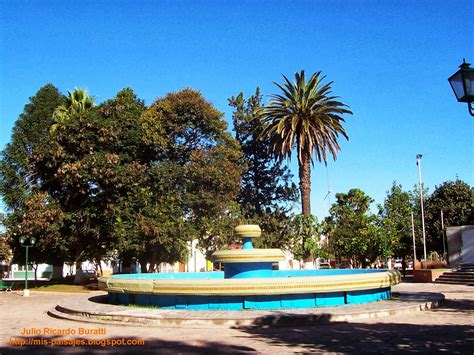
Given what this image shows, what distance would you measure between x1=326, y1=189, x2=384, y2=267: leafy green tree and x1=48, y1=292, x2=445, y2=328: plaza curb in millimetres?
25083

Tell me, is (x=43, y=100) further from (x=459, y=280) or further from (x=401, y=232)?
(x=401, y=232)

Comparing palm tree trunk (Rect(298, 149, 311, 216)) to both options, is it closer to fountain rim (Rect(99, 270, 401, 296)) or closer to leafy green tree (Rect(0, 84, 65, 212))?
leafy green tree (Rect(0, 84, 65, 212))

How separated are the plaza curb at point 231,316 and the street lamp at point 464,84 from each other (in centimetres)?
809

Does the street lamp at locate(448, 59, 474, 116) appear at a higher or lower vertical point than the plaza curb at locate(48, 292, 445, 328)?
higher

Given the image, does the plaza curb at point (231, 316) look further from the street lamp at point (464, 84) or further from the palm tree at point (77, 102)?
the palm tree at point (77, 102)

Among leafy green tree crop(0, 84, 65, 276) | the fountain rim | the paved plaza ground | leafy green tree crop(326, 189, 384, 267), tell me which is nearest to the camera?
the paved plaza ground

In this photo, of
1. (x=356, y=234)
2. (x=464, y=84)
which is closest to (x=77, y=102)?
(x=356, y=234)

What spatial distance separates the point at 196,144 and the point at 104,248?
39.2ft

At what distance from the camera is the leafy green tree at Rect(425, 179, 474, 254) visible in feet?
187

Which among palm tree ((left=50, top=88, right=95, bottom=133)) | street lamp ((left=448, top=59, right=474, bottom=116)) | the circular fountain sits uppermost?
palm tree ((left=50, top=88, right=95, bottom=133))

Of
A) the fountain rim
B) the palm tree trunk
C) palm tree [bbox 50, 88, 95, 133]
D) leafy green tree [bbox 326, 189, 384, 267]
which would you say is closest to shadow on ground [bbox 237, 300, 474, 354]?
the fountain rim

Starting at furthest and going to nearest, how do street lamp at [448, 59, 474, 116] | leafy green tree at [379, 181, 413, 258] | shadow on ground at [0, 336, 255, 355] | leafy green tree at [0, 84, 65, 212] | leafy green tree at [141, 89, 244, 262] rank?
leafy green tree at [379, 181, 413, 258] < leafy green tree at [141, 89, 244, 262] < leafy green tree at [0, 84, 65, 212] < shadow on ground at [0, 336, 255, 355] < street lamp at [448, 59, 474, 116]

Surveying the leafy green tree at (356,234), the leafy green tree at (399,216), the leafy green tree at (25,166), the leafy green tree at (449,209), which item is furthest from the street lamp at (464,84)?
the leafy green tree at (449,209)

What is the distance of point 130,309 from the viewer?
15.6 metres
